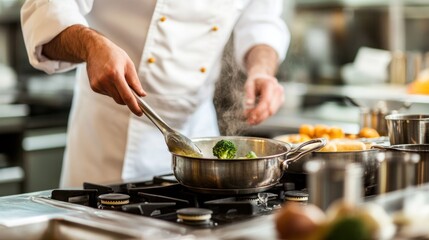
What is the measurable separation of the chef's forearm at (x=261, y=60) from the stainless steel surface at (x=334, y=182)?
1.30 m

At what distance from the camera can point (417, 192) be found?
46.0 inches

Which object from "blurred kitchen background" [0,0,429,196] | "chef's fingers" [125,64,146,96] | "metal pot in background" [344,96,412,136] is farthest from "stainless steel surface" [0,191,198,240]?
"blurred kitchen background" [0,0,429,196]

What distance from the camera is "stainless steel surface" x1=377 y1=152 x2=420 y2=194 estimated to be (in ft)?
3.88

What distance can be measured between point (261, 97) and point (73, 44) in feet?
2.01

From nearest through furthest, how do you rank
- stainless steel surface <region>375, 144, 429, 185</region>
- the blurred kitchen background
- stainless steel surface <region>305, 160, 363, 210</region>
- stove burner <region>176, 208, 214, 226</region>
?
stainless steel surface <region>305, 160, 363, 210</region> → stove burner <region>176, 208, 214, 226</region> → stainless steel surface <region>375, 144, 429, 185</region> → the blurred kitchen background

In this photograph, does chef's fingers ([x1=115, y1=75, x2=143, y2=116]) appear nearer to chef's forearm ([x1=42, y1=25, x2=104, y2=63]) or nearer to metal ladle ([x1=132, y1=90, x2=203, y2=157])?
metal ladle ([x1=132, y1=90, x2=203, y2=157])

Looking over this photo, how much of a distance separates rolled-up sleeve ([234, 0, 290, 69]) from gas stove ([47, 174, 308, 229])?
837 mm

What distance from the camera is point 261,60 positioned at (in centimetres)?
243

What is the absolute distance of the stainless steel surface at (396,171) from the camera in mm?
1184

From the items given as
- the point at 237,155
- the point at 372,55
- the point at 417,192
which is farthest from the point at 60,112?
the point at 417,192

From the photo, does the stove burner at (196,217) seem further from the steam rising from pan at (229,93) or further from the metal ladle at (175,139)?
the steam rising from pan at (229,93)

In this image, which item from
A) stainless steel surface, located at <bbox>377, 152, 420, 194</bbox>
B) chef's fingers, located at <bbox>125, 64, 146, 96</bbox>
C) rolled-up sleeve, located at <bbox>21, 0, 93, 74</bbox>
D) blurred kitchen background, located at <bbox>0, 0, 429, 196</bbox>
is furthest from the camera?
blurred kitchen background, located at <bbox>0, 0, 429, 196</bbox>

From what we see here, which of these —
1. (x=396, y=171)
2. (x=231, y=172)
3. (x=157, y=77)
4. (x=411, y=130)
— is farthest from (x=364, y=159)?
(x=157, y=77)

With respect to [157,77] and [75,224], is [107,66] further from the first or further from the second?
[157,77]
